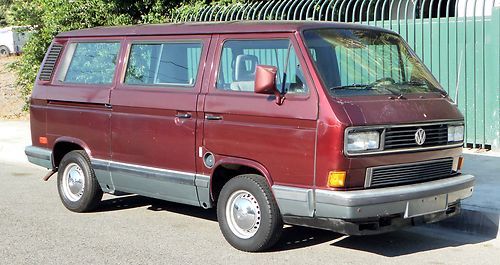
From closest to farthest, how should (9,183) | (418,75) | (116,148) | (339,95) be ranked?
(339,95)
(418,75)
(116,148)
(9,183)

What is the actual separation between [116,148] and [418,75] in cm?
316

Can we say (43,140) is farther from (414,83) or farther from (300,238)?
(414,83)

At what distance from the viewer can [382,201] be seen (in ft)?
18.2

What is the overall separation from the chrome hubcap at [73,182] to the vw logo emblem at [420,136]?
386 cm

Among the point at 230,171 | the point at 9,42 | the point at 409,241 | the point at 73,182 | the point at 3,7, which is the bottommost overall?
the point at 409,241

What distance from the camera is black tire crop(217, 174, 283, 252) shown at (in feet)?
19.6

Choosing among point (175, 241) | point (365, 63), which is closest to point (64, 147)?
point (175, 241)

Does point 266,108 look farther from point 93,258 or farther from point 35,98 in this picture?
point 35,98

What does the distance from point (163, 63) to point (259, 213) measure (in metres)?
1.92

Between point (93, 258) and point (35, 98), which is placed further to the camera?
point (35, 98)

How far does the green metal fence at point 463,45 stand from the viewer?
33.8 feet

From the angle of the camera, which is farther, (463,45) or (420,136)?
(463,45)

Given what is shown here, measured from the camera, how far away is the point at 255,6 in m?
13.1

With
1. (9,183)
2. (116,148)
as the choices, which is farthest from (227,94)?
(9,183)
